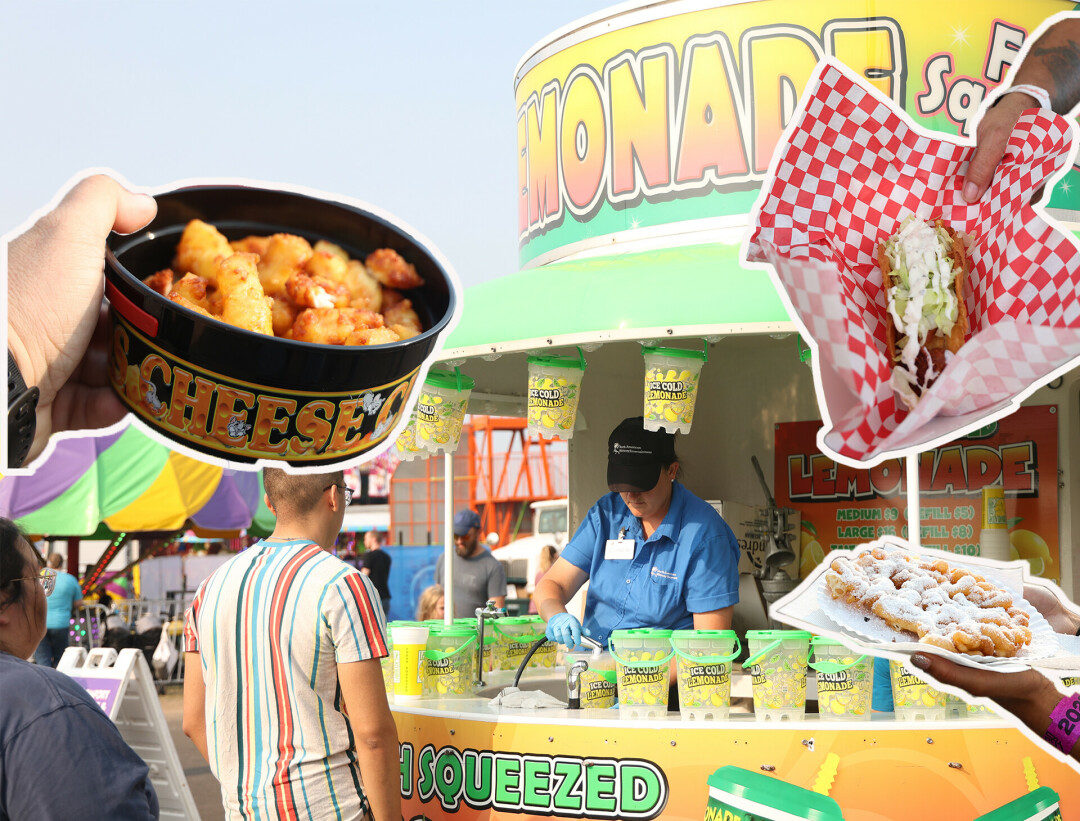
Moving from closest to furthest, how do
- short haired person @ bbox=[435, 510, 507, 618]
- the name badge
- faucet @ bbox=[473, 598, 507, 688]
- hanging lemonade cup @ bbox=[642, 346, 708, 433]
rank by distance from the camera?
hanging lemonade cup @ bbox=[642, 346, 708, 433] → the name badge → faucet @ bbox=[473, 598, 507, 688] → short haired person @ bbox=[435, 510, 507, 618]

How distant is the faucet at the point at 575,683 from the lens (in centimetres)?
390

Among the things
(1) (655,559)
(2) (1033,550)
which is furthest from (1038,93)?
(2) (1033,550)

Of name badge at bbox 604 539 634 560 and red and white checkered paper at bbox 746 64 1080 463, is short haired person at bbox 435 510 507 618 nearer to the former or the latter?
name badge at bbox 604 539 634 560

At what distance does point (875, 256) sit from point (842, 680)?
1.60m

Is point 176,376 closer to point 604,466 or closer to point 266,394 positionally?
point 266,394

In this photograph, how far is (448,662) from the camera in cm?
425

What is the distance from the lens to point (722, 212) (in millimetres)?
4461

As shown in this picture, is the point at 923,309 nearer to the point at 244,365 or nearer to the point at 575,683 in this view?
the point at 244,365

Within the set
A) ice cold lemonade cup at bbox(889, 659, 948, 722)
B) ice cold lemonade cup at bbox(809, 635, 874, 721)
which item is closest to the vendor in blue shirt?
ice cold lemonade cup at bbox(809, 635, 874, 721)

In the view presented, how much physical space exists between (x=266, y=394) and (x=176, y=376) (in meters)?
0.11

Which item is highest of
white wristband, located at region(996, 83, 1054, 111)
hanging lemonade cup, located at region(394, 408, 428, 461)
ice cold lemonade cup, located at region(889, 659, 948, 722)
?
white wristband, located at region(996, 83, 1054, 111)

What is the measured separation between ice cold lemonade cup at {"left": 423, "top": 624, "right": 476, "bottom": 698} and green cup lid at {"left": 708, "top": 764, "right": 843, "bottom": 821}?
1553mm

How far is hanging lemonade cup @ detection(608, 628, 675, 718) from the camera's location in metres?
3.56

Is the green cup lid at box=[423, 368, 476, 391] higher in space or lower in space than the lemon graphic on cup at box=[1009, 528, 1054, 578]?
higher
